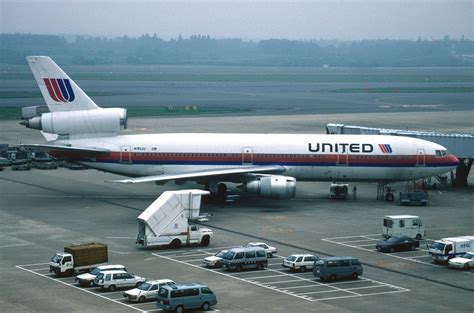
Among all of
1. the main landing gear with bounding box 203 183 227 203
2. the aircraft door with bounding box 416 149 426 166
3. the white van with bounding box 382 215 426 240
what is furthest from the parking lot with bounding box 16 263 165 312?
the aircraft door with bounding box 416 149 426 166

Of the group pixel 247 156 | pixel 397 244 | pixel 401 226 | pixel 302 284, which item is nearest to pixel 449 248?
pixel 397 244

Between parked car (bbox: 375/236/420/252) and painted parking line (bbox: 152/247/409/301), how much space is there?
7495 mm

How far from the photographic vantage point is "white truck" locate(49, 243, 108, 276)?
5122 cm

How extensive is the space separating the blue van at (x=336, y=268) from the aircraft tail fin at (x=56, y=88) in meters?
35.5

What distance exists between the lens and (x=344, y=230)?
216ft

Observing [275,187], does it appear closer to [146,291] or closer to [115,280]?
[115,280]

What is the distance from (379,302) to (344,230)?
63.7ft

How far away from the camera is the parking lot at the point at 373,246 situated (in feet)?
187

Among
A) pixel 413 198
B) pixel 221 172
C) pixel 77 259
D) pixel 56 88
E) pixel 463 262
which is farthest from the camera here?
pixel 56 88

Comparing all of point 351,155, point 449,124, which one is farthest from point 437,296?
point 449,124

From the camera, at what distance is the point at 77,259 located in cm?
5162

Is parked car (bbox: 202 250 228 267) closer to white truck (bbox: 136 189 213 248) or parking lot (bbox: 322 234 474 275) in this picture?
white truck (bbox: 136 189 213 248)

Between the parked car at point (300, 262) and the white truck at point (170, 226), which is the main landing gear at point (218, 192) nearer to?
the white truck at point (170, 226)

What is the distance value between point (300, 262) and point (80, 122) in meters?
32.3
